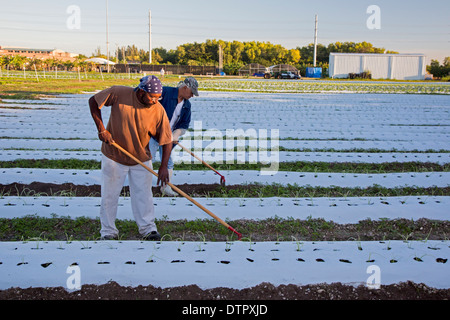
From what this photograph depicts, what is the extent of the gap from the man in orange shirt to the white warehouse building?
153 ft

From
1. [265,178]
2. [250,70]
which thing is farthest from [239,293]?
[250,70]

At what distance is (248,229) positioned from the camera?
4.21m

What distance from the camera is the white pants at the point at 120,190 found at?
3609 millimetres

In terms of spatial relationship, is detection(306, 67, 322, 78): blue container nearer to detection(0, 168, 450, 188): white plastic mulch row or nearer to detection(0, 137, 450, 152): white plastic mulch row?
detection(0, 137, 450, 152): white plastic mulch row

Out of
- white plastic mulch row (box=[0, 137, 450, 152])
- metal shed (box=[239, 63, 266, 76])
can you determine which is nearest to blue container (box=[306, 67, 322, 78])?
metal shed (box=[239, 63, 266, 76])

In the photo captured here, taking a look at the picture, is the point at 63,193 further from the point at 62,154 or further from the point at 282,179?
the point at 282,179

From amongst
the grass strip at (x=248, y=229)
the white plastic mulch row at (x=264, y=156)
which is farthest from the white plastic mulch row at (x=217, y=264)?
the white plastic mulch row at (x=264, y=156)

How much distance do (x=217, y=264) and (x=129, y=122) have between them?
1.45 meters

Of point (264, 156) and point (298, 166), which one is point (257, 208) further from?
point (264, 156)

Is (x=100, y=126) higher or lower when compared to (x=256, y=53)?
lower

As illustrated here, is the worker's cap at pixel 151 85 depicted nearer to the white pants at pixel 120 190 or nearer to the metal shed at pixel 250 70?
the white pants at pixel 120 190

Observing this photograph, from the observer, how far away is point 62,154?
6.88 metres
